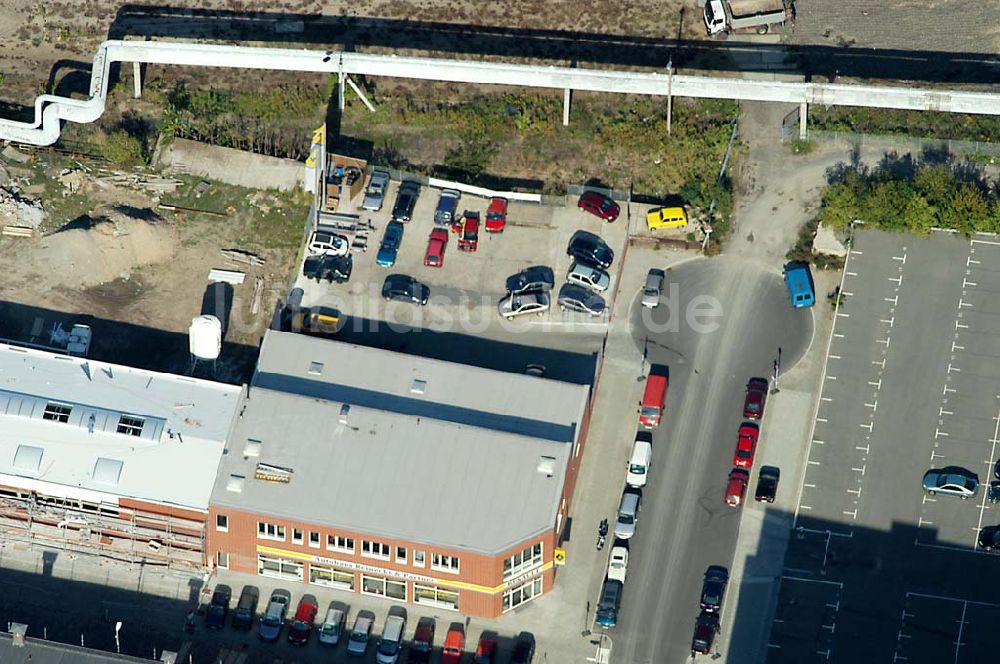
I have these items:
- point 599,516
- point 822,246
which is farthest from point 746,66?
point 599,516

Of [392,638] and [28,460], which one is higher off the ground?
[28,460]

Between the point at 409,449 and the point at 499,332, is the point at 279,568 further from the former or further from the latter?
the point at 499,332

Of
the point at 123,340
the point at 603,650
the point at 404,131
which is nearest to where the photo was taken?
the point at 603,650

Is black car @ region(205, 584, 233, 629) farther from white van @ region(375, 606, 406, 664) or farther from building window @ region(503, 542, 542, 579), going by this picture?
building window @ region(503, 542, 542, 579)

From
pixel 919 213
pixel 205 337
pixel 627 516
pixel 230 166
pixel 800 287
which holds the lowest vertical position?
pixel 627 516

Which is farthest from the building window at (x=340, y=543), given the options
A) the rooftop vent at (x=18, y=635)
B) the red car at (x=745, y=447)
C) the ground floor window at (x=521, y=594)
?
the red car at (x=745, y=447)

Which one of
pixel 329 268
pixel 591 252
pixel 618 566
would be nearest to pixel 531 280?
pixel 591 252

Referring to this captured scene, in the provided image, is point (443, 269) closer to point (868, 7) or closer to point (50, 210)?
point (50, 210)
